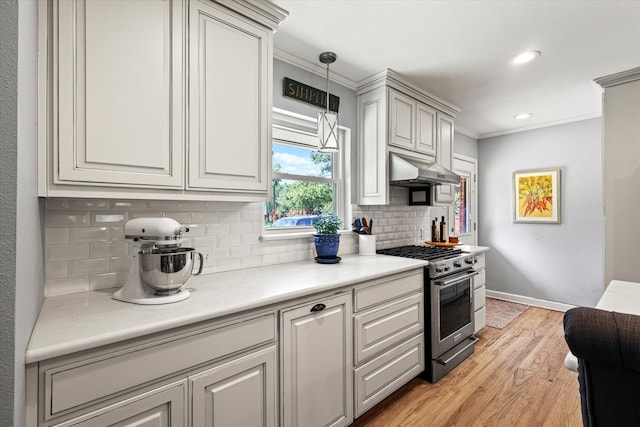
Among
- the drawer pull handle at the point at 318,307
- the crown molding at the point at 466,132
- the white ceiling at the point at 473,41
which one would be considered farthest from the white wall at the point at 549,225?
the drawer pull handle at the point at 318,307

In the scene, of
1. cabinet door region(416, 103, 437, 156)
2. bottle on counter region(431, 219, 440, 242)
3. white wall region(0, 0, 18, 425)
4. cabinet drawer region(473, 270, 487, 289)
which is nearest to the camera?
white wall region(0, 0, 18, 425)

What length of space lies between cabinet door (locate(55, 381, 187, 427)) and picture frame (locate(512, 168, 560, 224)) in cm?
465

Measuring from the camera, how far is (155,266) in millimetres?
1305

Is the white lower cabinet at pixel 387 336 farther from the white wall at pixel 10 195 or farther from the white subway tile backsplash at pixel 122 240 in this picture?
the white wall at pixel 10 195

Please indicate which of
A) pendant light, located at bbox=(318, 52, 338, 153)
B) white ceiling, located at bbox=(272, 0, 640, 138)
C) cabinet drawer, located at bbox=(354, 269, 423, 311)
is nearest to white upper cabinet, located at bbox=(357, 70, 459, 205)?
white ceiling, located at bbox=(272, 0, 640, 138)

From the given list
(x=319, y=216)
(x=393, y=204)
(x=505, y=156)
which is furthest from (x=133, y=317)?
(x=505, y=156)

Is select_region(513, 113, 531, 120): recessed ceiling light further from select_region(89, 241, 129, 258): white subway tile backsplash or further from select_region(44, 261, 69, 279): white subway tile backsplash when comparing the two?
select_region(44, 261, 69, 279): white subway tile backsplash

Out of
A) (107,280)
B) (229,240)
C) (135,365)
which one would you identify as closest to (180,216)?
(229,240)

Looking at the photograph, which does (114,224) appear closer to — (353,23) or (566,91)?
(353,23)

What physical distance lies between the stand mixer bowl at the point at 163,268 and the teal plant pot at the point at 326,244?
1085mm

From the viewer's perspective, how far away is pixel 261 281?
170cm

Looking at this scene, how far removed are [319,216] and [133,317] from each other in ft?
5.66

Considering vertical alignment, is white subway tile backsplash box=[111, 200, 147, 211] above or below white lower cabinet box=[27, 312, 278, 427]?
above

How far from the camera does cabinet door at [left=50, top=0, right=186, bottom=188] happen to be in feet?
3.90
